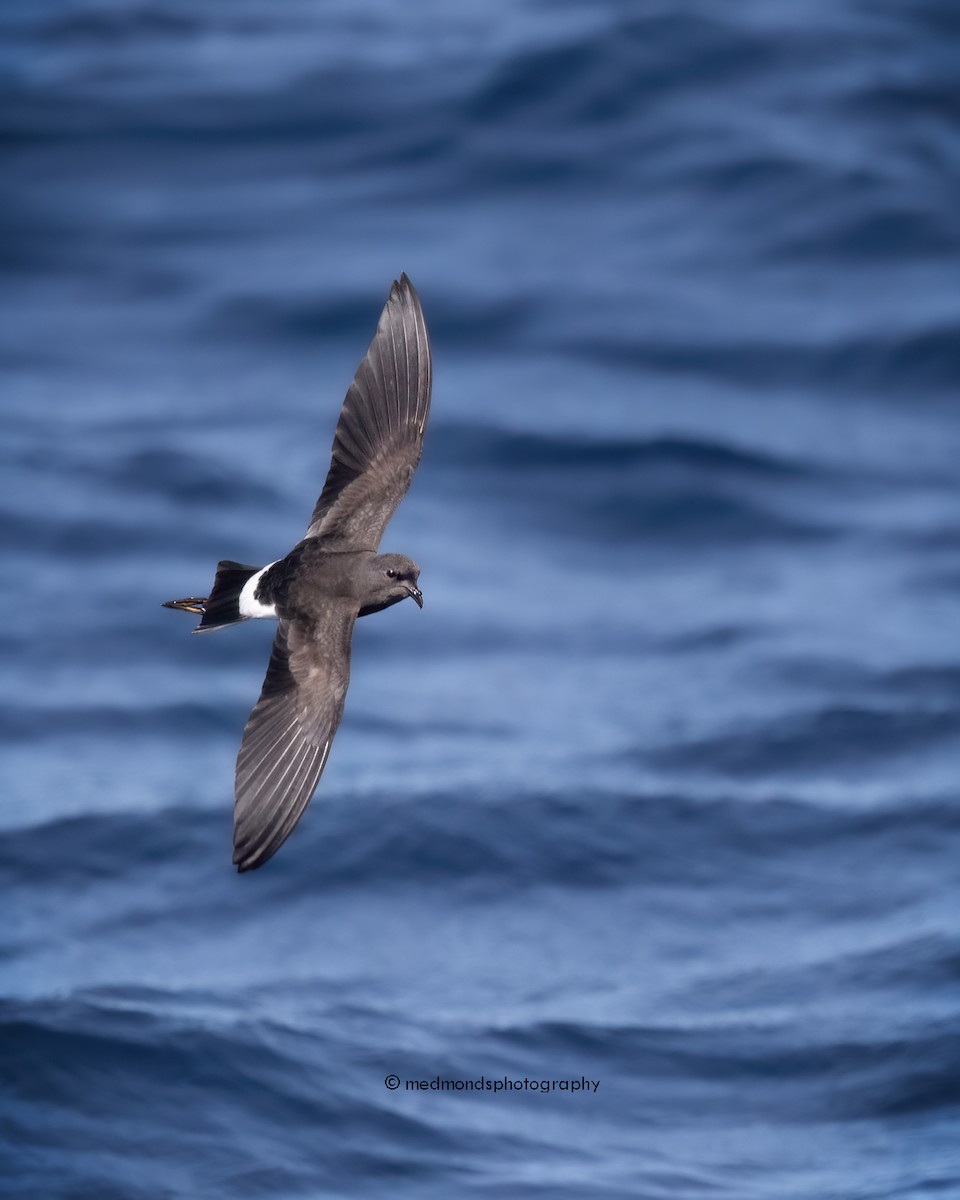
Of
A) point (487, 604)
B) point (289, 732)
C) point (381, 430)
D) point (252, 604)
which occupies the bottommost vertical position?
point (289, 732)

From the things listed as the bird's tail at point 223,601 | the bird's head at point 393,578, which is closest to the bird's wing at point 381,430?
the bird's tail at point 223,601

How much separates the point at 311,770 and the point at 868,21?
2320 centimetres

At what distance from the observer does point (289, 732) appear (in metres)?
6.90

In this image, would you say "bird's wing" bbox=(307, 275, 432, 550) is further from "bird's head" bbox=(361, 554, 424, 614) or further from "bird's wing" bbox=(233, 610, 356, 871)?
"bird's wing" bbox=(233, 610, 356, 871)

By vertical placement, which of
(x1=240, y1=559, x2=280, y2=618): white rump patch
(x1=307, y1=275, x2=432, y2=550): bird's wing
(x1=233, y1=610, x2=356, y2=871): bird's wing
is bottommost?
(x1=233, y1=610, x2=356, y2=871): bird's wing

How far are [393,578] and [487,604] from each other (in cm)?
1457

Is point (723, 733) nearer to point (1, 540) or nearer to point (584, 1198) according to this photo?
point (584, 1198)

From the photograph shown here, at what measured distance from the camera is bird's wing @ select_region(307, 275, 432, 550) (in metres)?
7.68

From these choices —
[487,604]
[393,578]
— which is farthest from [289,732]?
[487,604]

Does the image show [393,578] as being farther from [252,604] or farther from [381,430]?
[381,430]

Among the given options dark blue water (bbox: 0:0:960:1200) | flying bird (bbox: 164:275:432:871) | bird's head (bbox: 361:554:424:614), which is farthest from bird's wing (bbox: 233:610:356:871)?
dark blue water (bbox: 0:0:960:1200)

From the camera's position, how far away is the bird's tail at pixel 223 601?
716cm

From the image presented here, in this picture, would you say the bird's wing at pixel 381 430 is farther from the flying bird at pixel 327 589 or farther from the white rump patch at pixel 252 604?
the white rump patch at pixel 252 604

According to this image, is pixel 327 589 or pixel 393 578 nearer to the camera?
pixel 393 578
